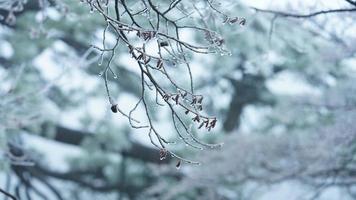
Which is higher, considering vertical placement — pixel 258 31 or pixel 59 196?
pixel 258 31

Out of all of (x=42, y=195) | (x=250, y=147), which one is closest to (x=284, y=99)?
(x=250, y=147)

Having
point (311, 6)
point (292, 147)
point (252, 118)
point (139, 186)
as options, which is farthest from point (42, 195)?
point (311, 6)

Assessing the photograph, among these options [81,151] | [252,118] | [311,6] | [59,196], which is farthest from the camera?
[252,118]

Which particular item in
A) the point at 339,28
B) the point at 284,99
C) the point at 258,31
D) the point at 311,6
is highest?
the point at 258,31

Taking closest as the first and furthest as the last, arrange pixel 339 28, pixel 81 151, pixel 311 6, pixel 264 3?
pixel 311 6
pixel 264 3
pixel 339 28
pixel 81 151

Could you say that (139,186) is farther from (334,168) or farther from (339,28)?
(339,28)

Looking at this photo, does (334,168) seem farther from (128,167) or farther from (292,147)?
(128,167)

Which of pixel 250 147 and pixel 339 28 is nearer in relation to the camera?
pixel 339 28
